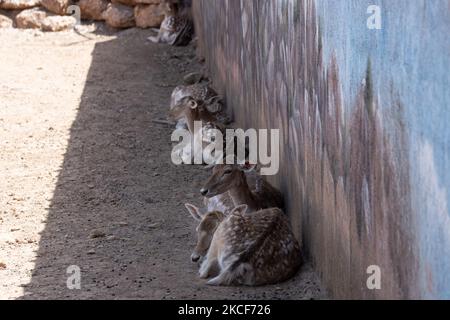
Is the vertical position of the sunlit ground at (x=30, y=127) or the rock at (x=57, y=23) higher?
the rock at (x=57, y=23)

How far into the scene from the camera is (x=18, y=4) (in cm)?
1416

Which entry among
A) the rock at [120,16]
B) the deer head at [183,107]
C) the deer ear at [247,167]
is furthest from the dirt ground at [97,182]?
the rock at [120,16]

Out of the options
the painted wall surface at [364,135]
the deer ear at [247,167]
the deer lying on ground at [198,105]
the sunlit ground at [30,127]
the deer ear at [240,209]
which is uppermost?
the painted wall surface at [364,135]

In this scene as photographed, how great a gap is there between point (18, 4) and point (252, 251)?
10.2 m

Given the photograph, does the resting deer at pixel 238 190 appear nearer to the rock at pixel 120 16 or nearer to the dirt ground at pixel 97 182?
the dirt ground at pixel 97 182

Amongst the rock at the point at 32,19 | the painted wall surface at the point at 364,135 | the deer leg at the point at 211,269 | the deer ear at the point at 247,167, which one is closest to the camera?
the painted wall surface at the point at 364,135

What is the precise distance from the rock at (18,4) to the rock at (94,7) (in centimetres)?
71

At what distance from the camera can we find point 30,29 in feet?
45.9

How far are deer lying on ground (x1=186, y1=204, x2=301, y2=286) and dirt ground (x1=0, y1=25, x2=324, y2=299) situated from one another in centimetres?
7

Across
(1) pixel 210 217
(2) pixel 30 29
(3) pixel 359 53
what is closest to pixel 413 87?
(3) pixel 359 53

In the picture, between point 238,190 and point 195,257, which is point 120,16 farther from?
point 195,257

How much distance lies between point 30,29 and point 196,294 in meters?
9.89

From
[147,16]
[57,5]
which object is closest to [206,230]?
[147,16]

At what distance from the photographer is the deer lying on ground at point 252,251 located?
16.2 feet
